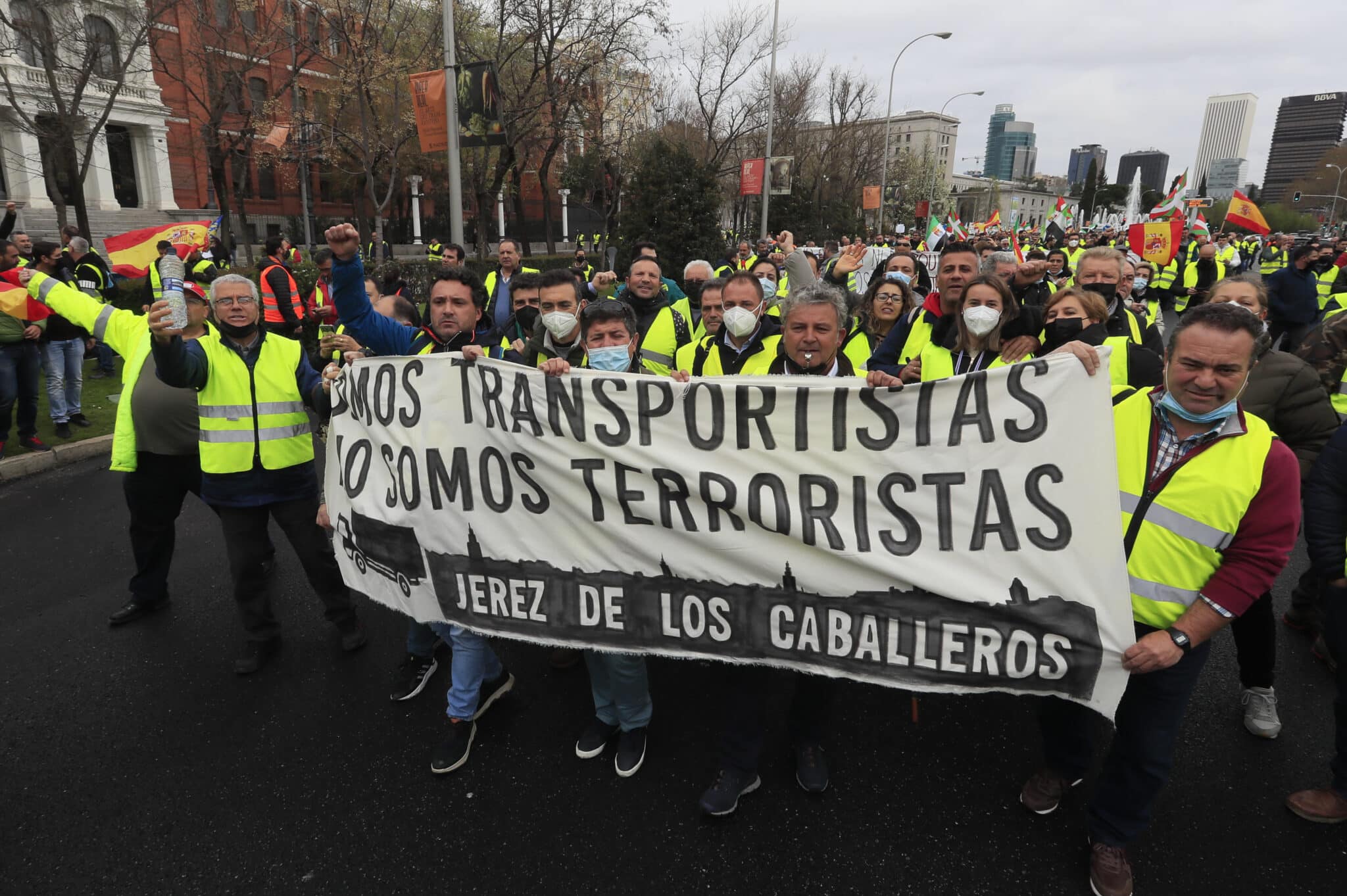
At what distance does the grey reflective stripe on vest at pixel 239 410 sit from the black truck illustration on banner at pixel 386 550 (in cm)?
86

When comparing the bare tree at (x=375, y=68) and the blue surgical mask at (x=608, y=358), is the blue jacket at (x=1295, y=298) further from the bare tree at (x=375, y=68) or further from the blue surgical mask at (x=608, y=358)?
the bare tree at (x=375, y=68)

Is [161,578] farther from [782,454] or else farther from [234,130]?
[234,130]

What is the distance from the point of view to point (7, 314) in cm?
621

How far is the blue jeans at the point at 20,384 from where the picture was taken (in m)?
6.34

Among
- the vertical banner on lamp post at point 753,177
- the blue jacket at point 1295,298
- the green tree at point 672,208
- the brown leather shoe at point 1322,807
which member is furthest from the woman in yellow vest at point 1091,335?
the vertical banner on lamp post at point 753,177

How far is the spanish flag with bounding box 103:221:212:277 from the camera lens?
17.3 ft

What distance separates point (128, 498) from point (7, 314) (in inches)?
137

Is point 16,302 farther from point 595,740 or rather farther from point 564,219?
point 564,219

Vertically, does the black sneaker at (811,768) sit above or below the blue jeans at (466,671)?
below

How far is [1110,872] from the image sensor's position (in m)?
2.46

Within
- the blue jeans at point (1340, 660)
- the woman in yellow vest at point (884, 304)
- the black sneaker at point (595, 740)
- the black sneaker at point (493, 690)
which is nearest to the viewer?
the blue jeans at point (1340, 660)

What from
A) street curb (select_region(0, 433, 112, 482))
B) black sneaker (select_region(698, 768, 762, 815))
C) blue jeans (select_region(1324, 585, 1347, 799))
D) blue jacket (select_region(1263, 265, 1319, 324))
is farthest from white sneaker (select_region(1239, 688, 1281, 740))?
street curb (select_region(0, 433, 112, 482))

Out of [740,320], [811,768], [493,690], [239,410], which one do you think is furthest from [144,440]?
[811,768]

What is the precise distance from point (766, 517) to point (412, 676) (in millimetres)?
2135
